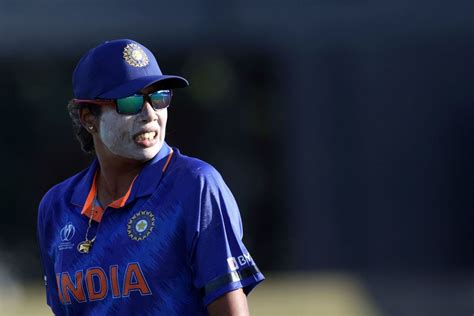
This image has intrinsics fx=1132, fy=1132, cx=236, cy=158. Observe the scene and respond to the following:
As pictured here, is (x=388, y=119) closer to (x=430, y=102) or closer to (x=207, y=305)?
(x=430, y=102)

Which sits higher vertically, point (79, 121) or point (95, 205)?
point (79, 121)

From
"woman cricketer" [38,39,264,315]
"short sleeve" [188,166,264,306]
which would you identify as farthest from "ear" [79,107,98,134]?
"short sleeve" [188,166,264,306]

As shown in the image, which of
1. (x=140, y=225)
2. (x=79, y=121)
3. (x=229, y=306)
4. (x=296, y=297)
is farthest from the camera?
(x=296, y=297)

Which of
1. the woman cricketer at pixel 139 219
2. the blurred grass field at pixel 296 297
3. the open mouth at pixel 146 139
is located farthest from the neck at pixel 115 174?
the blurred grass field at pixel 296 297

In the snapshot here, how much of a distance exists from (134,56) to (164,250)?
0.66 metres

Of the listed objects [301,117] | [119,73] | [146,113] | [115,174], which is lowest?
[301,117]

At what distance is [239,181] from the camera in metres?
15.0

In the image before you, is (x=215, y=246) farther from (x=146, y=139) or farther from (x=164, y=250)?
(x=146, y=139)

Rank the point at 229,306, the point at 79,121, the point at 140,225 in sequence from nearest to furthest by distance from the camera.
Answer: the point at 229,306, the point at 140,225, the point at 79,121

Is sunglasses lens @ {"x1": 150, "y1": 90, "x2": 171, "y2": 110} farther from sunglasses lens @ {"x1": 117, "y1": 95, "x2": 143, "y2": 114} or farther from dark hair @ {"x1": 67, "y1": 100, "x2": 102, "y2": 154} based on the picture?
dark hair @ {"x1": 67, "y1": 100, "x2": 102, "y2": 154}

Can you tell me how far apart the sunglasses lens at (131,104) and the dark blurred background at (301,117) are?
10.9 metres

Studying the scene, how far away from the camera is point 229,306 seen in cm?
358

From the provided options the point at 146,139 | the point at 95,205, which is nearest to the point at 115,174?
the point at 95,205

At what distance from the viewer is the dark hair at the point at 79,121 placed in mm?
3921
